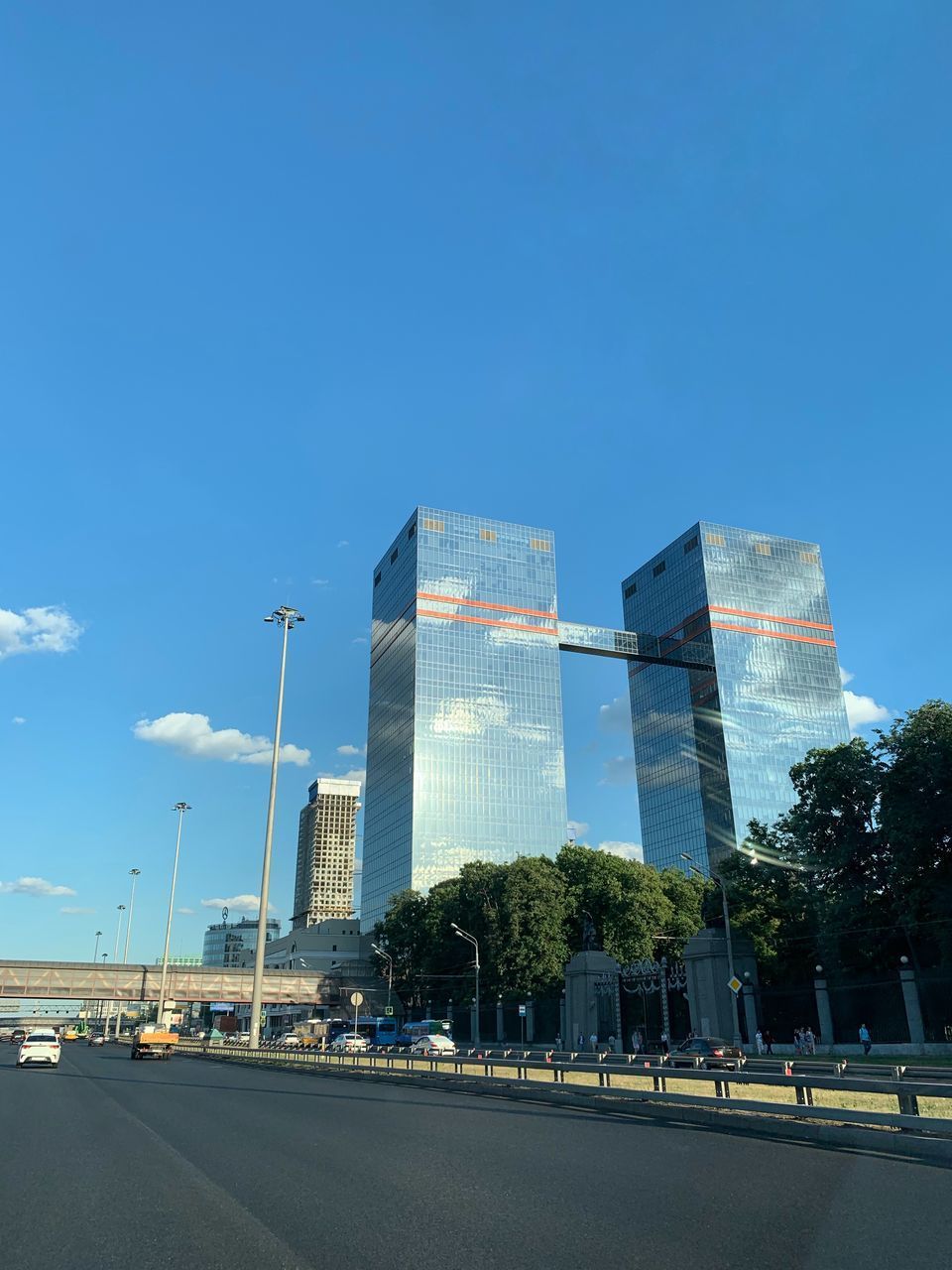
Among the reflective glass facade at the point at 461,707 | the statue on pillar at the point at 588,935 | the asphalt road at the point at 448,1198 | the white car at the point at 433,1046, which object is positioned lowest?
the white car at the point at 433,1046

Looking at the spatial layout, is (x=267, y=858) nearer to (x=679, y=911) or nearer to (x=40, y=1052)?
(x=40, y=1052)

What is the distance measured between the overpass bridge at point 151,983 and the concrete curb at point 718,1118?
81888mm

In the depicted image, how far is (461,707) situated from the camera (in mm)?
153750

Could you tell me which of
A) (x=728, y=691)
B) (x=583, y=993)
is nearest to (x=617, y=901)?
(x=583, y=993)

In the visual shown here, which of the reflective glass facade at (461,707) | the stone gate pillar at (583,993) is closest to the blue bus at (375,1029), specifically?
the stone gate pillar at (583,993)

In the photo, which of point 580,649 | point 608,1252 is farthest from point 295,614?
point 580,649

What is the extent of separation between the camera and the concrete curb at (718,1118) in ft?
42.1

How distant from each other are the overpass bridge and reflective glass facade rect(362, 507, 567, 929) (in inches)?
1097

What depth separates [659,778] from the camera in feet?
574

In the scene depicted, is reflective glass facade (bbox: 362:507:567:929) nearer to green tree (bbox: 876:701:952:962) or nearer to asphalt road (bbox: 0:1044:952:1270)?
green tree (bbox: 876:701:952:962)

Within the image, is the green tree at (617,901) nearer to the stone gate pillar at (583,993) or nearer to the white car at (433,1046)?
the stone gate pillar at (583,993)

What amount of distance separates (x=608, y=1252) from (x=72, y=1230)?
4.65 metres

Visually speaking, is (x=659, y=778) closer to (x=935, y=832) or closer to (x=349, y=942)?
(x=349, y=942)

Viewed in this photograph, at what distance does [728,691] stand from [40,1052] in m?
135
